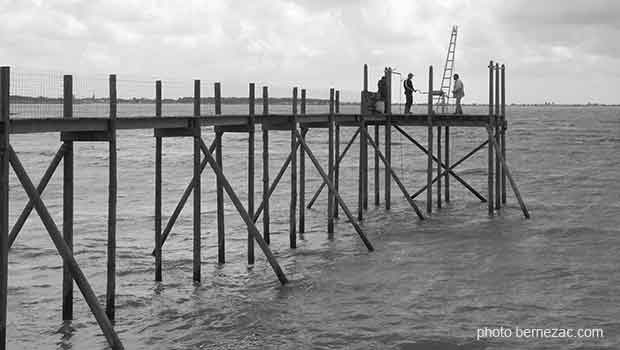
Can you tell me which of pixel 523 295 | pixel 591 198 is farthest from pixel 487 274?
pixel 591 198

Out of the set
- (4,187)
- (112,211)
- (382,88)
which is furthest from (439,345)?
(382,88)

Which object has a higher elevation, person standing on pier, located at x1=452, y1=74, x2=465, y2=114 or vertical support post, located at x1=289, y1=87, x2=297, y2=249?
person standing on pier, located at x1=452, y1=74, x2=465, y2=114

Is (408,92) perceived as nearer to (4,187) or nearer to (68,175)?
(68,175)

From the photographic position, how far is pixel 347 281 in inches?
813

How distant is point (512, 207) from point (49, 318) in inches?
804

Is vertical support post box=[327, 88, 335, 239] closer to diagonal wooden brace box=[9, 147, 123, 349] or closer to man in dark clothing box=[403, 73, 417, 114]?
man in dark clothing box=[403, 73, 417, 114]

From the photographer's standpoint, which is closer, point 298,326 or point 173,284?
point 298,326

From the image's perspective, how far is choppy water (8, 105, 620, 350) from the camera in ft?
53.5

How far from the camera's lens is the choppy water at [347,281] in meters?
16.3

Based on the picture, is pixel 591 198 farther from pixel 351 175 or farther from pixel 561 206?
pixel 351 175

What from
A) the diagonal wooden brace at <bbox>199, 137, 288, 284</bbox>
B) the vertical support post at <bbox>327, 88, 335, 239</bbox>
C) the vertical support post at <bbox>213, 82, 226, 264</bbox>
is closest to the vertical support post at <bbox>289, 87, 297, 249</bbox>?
the vertical support post at <bbox>327, 88, 335, 239</bbox>

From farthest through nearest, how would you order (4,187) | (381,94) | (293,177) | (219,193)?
1. (381,94)
2. (293,177)
3. (219,193)
4. (4,187)

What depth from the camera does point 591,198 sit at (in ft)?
124

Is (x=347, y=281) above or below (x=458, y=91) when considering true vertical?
below
